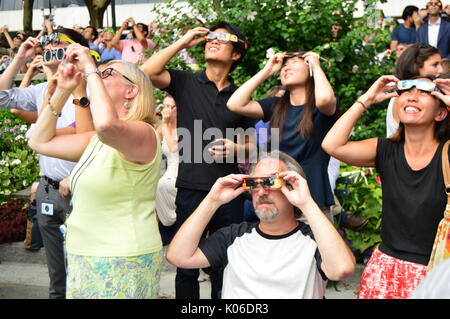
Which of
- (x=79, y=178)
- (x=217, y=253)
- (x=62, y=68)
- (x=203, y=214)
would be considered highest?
(x=62, y=68)

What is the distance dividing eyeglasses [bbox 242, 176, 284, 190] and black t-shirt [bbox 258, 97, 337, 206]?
0.97 meters

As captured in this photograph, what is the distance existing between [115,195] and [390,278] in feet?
4.39

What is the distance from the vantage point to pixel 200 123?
4.10 m

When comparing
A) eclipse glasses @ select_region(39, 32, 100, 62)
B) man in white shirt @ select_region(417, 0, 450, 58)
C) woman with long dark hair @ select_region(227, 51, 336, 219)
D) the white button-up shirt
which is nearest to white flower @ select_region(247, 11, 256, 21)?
woman with long dark hair @ select_region(227, 51, 336, 219)

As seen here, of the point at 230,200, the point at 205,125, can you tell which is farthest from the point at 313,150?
the point at 230,200

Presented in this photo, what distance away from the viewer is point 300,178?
284cm

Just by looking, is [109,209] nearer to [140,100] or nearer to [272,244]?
[140,100]

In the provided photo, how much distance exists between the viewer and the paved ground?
502 centimetres

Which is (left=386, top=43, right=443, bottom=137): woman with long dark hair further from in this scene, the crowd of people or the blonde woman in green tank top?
the blonde woman in green tank top

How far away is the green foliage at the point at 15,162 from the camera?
689 cm

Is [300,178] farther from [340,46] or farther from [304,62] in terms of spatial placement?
[340,46]

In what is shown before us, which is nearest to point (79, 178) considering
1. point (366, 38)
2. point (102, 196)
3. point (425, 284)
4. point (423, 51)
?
point (102, 196)

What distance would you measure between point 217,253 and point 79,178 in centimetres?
76

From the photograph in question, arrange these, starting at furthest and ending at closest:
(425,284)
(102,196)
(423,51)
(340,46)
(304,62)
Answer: (340,46)
(423,51)
(304,62)
(102,196)
(425,284)
